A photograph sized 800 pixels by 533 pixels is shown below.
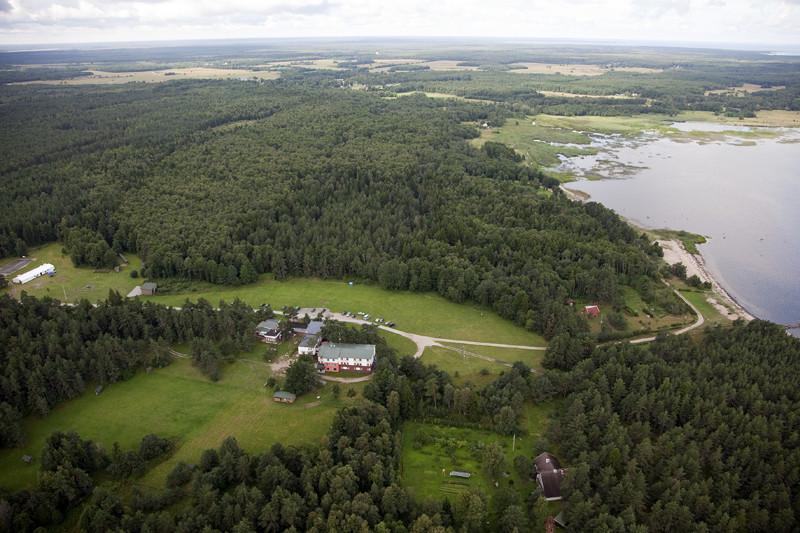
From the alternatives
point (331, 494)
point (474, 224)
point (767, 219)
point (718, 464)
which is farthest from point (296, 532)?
point (767, 219)

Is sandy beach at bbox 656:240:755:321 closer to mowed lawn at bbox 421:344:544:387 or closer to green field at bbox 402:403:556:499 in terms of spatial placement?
mowed lawn at bbox 421:344:544:387

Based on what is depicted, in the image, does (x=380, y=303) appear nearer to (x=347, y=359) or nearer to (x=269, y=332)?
(x=269, y=332)

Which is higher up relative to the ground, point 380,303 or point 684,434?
point 684,434

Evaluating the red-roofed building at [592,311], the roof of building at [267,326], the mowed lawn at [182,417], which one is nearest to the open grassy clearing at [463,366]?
the mowed lawn at [182,417]

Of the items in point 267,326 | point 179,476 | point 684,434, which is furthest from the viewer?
point 267,326

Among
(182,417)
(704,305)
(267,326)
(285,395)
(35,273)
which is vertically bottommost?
(182,417)

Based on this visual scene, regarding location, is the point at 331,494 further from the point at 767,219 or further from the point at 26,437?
the point at 767,219

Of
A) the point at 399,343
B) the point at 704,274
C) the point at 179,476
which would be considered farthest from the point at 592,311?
the point at 179,476
